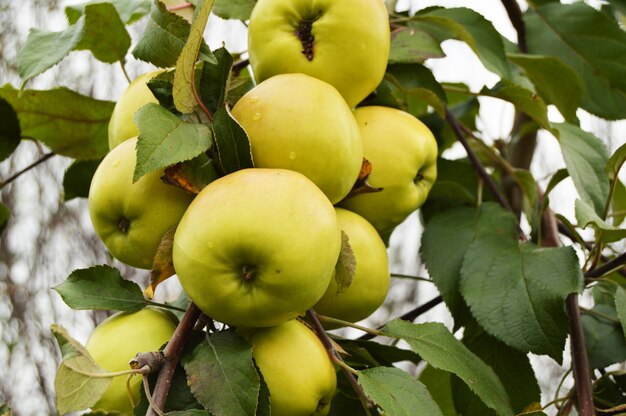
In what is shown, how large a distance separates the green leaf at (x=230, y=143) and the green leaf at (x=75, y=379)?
0.55 ft

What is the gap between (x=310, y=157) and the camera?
1.87ft

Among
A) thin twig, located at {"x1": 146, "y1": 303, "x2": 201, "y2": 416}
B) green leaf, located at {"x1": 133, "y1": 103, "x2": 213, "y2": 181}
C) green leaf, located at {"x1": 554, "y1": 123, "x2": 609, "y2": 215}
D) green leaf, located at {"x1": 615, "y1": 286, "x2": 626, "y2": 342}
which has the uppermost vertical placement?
green leaf, located at {"x1": 133, "y1": 103, "x2": 213, "y2": 181}

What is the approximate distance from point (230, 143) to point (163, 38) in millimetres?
128

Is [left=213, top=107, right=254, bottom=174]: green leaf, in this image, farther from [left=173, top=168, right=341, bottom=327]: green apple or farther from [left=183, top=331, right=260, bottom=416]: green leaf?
[left=183, top=331, right=260, bottom=416]: green leaf

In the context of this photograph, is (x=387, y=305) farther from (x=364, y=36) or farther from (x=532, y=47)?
(x=364, y=36)

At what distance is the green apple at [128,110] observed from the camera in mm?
664

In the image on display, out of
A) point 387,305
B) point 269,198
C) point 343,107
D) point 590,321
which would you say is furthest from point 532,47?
point 387,305

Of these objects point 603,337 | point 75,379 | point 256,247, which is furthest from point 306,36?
point 603,337

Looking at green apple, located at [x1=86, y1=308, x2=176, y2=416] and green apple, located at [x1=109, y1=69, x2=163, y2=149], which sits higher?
green apple, located at [x1=109, y1=69, x2=163, y2=149]

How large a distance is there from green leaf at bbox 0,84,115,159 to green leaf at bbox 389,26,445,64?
0.32 meters

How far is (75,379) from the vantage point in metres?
0.52

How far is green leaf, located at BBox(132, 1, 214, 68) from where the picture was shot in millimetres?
612

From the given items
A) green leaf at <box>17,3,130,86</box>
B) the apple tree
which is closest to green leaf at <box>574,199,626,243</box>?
the apple tree

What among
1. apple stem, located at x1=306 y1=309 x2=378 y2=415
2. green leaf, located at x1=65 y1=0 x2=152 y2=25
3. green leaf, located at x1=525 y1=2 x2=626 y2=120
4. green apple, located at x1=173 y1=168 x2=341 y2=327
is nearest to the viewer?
green apple, located at x1=173 y1=168 x2=341 y2=327
